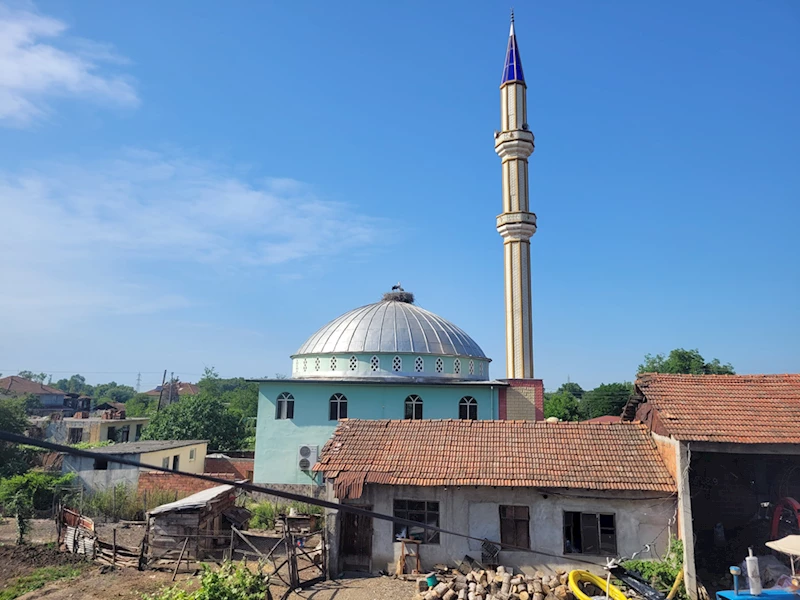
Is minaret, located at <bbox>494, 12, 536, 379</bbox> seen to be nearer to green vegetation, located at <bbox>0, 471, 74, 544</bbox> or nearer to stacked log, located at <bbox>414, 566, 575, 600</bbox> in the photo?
stacked log, located at <bbox>414, 566, 575, 600</bbox>

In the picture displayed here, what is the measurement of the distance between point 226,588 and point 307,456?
40.3ft

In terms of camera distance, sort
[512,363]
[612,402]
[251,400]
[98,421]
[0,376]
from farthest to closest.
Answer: [0,376] < [251,400] < [612,402] < [98,421] < [512,363]

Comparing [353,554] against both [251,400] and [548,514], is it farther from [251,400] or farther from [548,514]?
[251,400]

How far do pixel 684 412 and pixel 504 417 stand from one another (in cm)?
956

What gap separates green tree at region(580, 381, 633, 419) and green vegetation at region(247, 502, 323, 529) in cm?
3080

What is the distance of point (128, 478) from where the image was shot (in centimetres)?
2012

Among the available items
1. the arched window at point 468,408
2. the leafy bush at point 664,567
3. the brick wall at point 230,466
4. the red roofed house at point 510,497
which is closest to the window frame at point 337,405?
the arched window at point 468,408

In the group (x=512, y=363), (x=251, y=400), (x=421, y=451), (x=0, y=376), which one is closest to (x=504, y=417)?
(x=512, y=363)

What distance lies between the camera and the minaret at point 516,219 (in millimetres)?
22453

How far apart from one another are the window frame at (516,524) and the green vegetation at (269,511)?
24.1 feet

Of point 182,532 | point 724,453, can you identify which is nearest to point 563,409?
point 724,453

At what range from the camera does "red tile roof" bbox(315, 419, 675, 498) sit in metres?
11.7

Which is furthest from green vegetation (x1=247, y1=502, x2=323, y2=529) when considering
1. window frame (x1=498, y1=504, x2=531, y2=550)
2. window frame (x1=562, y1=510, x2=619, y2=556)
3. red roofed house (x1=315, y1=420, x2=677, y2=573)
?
window frame (x1=562, y1=510, x2=619, y2=556)

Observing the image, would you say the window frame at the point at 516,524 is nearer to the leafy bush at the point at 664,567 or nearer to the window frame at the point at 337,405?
the leafy bush at the point at 664,567
